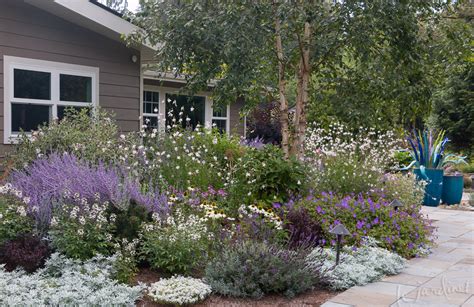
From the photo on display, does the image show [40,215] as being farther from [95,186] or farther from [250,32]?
[250,32]

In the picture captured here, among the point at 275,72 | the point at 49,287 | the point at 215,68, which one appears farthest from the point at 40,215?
the point at 275,72

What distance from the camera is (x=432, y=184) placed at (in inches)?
440

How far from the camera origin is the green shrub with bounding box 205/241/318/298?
14.5ft

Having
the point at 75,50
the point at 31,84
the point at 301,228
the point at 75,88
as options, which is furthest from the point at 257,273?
the point at 75,50

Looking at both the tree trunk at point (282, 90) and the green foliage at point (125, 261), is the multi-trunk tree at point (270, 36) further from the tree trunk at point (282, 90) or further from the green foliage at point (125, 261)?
the green foliage at point (125, 261)

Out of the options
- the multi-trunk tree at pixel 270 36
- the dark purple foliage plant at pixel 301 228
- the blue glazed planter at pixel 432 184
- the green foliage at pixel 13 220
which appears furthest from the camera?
the blue glazed planter at pixel 432 184

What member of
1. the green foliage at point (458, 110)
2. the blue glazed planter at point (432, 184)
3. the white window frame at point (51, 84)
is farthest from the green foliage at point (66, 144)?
the green foliage at point (458, 110)

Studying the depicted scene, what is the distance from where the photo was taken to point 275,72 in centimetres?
940

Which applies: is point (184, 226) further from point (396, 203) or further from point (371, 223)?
point (396, 203)

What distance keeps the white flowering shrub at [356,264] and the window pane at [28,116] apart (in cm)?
481

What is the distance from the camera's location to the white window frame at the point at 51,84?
7.40 meters

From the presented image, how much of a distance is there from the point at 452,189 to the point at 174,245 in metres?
8.59

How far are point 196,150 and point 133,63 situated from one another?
2277 millimetres

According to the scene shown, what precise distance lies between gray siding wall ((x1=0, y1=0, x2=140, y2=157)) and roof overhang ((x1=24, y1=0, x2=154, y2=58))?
4.6 inches
